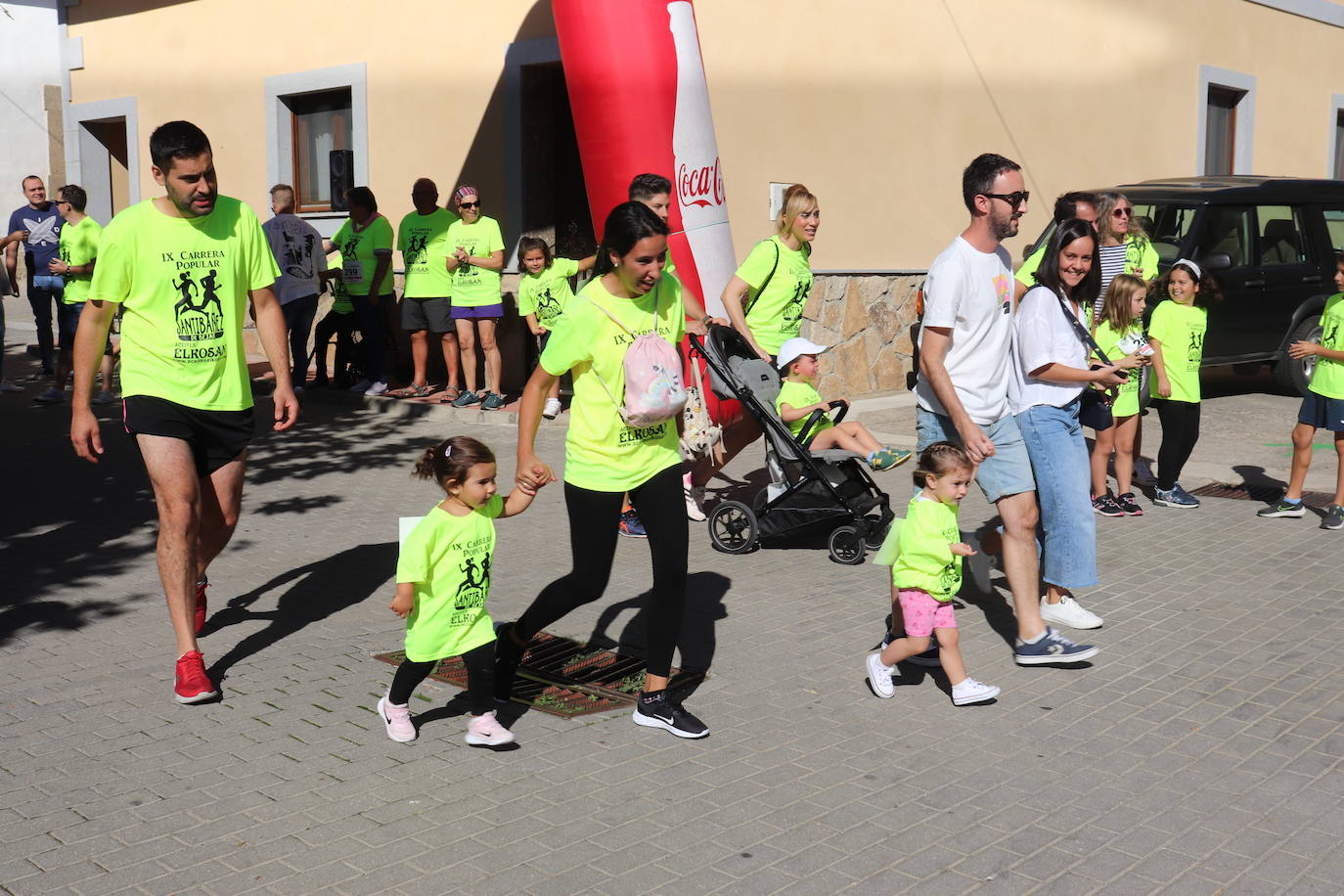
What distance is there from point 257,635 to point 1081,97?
44.9ft

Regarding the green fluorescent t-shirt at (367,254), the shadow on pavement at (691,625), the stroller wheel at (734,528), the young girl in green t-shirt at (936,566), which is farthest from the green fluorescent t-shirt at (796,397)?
the green fluorescent t-shirt at (367,254)

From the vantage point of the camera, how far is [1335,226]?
1409 cm

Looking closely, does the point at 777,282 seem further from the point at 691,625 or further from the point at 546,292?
the point at 546,292

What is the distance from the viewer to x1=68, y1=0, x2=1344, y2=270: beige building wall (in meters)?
13.4

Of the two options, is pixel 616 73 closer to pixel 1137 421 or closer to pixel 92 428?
pixel 1137 421

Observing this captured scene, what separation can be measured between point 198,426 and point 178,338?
0.36 metres

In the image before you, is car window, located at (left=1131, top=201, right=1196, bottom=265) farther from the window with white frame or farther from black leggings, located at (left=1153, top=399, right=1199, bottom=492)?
the window with white frame

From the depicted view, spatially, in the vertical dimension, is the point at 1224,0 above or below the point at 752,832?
above

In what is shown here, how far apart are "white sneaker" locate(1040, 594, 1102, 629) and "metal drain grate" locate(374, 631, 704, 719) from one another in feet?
5.81

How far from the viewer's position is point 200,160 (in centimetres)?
517

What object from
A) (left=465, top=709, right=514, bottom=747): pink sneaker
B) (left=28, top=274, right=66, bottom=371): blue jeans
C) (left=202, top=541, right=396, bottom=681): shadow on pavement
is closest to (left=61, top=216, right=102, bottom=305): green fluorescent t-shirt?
(left=28, top=274, right=66, bottom=371): blue jeans

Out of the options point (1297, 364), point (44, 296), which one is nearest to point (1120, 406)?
point (1297, 364)

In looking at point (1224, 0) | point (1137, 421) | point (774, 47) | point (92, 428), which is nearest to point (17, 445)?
point (92, 428)

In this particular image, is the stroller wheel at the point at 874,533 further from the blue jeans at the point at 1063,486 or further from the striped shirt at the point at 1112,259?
the striped shirt at the point at 1112,259
